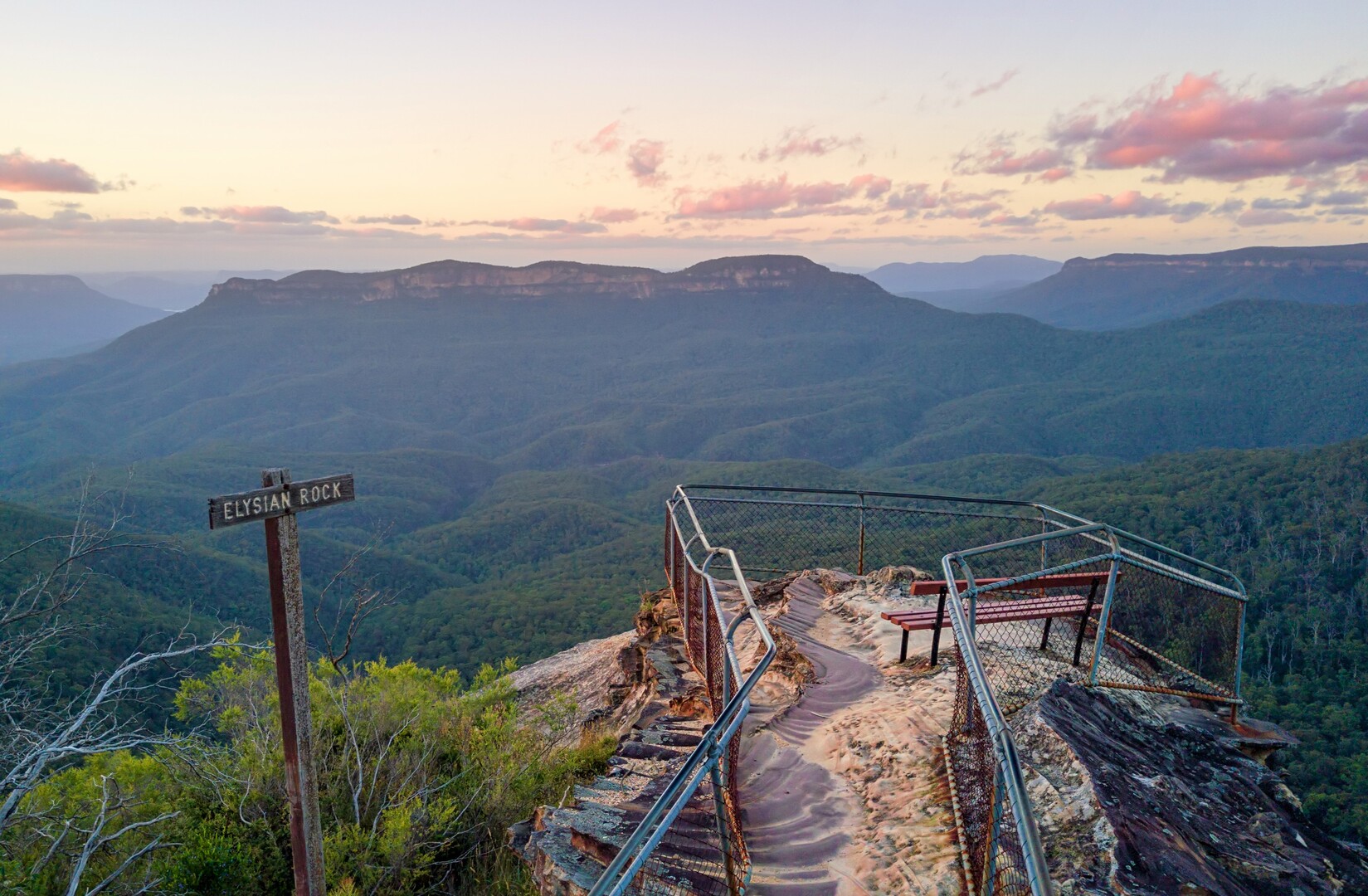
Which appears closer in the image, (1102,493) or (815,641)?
(815,641)

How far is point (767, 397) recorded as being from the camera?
161000 mm

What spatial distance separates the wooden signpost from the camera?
4.36 m

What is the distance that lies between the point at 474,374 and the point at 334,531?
114m

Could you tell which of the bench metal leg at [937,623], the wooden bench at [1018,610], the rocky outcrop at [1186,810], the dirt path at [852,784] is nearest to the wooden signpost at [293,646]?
the dirt path at [852,784]

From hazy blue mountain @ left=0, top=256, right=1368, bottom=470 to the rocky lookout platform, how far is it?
107m

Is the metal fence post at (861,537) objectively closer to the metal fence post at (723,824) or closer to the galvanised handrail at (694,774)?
the galvanised handrail at (694,774)

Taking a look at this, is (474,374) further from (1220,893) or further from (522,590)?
(1220,893)

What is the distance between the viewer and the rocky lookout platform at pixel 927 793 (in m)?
4.19

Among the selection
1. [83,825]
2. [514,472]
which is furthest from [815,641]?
[514,472]

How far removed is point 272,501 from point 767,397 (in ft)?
519

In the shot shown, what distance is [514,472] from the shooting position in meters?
117

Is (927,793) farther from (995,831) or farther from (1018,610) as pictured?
(1018,610)

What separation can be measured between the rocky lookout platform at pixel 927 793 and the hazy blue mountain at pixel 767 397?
107226 mm

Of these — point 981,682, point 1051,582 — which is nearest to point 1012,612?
point 1051,582
